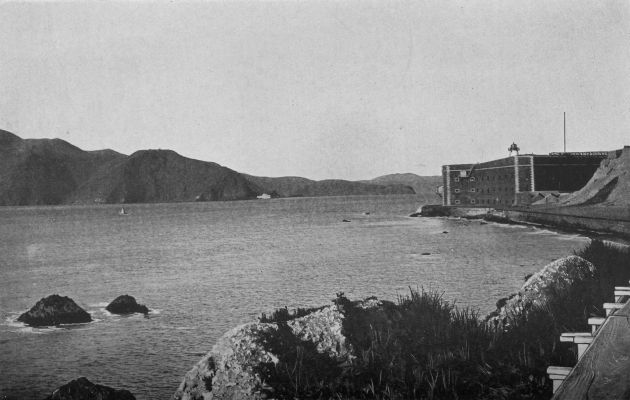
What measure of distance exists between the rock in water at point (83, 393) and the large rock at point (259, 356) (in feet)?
5.25

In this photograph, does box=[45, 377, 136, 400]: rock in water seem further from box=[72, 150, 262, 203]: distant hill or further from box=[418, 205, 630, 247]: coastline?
box=[72, 150, 262, 203]: distant hill

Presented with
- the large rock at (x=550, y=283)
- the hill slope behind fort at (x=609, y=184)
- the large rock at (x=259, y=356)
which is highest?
the hill slope behind fort at (x=609, y=184)

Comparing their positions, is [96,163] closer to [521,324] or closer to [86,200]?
[86,200]

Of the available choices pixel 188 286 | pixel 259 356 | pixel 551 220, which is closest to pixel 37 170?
pixel 188 286

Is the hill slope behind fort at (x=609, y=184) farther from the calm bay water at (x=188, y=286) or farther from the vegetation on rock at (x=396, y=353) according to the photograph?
the vegetation on rock at (x=396, y=353)

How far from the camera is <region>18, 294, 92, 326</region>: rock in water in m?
16.0

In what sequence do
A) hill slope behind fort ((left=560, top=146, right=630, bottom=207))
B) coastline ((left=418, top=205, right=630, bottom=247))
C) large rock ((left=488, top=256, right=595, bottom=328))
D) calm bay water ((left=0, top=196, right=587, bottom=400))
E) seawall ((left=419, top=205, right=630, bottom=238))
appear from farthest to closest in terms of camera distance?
1. hill slope behind fort ((left=560, top=146, right=630, bottom=207))
2. seawall ((left=419, top=205, right=630, bottom=238))
3. coastline ((left=418, top=205, right=630, bottom=247))
4. calm bay water ((left=0, top=196, right=587, bottom=400))
5. large rock ((left=488, top=256, right=595, bottom=328))

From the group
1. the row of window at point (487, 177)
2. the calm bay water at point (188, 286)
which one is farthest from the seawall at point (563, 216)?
the row of window at point (487, 177)

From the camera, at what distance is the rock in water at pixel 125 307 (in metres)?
17.6

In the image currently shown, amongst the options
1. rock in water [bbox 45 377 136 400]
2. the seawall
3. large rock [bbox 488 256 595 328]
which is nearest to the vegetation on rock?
large rock [bbox 488 256 595 328]

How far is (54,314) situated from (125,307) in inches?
86.7

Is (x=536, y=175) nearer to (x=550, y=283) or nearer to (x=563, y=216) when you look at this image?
(x=563, y=216)

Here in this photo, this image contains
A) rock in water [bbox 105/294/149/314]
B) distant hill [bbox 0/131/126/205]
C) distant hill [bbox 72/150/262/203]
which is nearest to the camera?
rock in water [bbox 105/294/149/314]

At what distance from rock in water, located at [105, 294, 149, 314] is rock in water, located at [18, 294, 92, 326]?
44.7 inches
